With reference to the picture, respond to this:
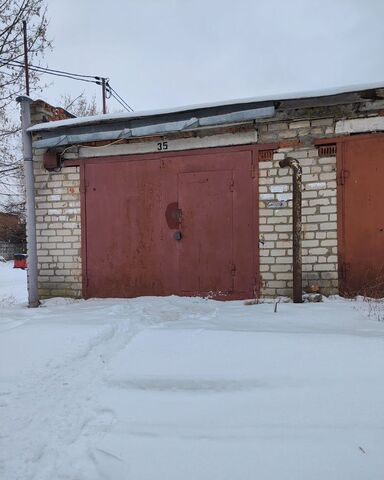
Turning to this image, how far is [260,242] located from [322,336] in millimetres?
2420

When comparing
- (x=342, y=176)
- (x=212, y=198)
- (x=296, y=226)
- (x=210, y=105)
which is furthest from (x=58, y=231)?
(x=342, y=176)

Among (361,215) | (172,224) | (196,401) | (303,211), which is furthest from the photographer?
(172,224)

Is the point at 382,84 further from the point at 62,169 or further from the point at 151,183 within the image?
the point at 62,169

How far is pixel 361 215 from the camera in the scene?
493cm

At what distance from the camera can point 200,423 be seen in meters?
2.03

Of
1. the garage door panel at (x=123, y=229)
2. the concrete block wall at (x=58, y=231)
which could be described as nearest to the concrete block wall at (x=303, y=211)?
the garage door panel at (x=123, y=229)

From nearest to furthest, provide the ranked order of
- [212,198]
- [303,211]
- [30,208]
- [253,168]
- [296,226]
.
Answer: [296,226]
[303,211]
[253,168]
[212,198]
[30,208]

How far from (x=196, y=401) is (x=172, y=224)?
3.62 m

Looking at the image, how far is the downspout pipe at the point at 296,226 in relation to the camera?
4695 mm

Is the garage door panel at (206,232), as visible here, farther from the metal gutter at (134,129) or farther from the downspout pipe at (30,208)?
the downspout pipe at (30,208)

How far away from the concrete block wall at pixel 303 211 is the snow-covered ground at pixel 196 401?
1.44 meters

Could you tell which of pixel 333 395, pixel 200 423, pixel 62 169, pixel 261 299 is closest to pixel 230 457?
pixel 200 423

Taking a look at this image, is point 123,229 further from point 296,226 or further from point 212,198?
point 296,226

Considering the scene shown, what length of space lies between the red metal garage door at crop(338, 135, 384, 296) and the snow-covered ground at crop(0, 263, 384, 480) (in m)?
1.39
